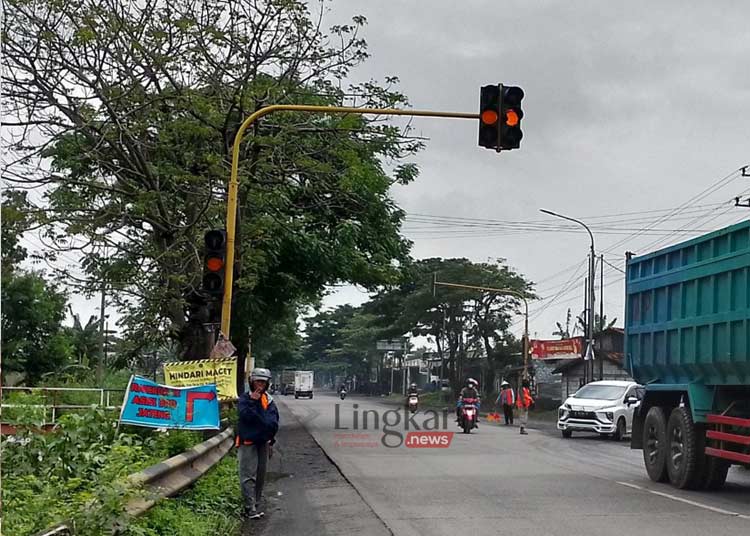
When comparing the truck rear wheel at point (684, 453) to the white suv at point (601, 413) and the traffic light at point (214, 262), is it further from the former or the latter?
the white suv at point (601, 413)

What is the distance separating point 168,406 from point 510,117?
5.98 metres

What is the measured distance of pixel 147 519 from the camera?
7934 mm

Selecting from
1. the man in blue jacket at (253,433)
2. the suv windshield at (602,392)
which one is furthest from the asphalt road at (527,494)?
the suv windshield at (602,392)

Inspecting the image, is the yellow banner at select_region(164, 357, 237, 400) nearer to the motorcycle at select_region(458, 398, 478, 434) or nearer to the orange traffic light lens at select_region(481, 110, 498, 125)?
the orange traffic light lens at select_region(481, 110, 498, 125)

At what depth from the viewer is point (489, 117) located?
13570mm

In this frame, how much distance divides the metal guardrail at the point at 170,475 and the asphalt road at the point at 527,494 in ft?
6.69

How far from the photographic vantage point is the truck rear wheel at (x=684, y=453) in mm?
13570

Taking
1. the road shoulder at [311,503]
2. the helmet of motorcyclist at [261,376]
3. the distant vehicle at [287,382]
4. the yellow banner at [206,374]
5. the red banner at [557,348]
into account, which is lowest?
the distant vehicle at [287,382]

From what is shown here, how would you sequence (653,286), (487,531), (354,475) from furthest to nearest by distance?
(354,475) → (653,286) → (487,531)

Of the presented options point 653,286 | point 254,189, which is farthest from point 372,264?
point 653,286

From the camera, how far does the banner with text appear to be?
11273 mm

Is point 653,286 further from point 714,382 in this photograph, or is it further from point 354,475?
point 354,475

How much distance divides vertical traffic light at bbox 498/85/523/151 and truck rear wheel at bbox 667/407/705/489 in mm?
4526

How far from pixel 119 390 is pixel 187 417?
8498mm
